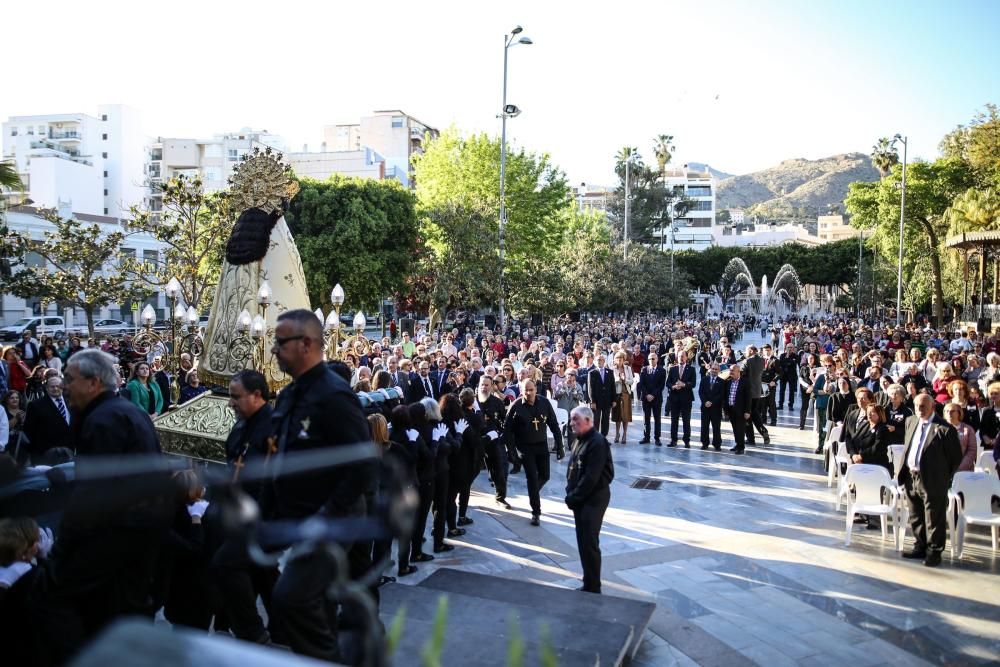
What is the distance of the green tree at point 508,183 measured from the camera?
36906 mm

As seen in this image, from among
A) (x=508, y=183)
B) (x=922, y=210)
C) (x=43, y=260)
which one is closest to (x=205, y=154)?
(x=43, y=260)

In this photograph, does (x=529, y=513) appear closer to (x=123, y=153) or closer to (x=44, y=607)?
(x=44, y=607)

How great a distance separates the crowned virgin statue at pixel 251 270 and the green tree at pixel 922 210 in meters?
38.4

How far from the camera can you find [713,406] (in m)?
14.1

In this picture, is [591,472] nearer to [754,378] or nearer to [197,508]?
[197,508]

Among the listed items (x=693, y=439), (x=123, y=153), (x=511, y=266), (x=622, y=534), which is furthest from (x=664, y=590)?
(x=123, y=153)

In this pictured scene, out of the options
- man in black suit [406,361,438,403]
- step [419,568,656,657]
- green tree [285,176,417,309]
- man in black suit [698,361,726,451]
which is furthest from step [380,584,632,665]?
green tree [285,176,417,309]

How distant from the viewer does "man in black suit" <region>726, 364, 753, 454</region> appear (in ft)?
45.2

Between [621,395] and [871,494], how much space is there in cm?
637

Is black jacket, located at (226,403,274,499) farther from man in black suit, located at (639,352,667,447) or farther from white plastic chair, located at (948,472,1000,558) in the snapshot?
man in black suit, located at (639,352,667,447)

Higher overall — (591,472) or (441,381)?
(441,381)

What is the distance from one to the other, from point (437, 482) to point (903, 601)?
184 inches

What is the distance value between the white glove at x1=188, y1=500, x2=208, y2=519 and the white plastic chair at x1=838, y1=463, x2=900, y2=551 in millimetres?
6974

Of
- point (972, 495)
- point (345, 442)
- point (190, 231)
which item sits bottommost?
point (972, 495)
